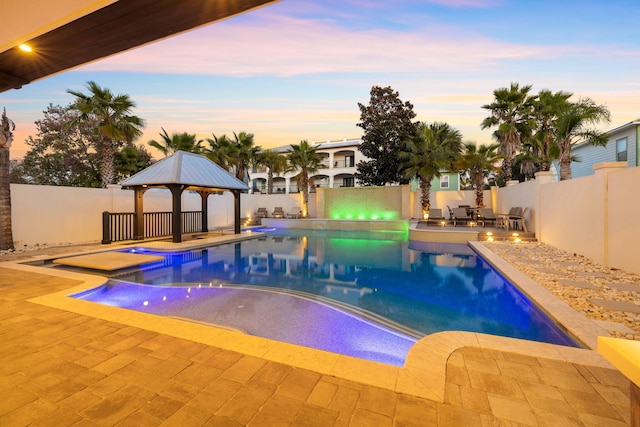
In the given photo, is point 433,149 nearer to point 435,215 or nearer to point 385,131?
point 435,215

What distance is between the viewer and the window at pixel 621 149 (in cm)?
1711

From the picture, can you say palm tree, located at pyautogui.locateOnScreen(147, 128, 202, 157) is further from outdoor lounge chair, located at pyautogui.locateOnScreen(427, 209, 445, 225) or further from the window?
the window

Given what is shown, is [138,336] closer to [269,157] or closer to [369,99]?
[269,157]

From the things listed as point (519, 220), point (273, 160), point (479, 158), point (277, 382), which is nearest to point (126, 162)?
point (273, 160)

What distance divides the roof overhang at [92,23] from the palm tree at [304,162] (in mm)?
17258

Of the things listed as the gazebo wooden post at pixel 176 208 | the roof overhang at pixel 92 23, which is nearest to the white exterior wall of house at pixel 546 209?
the gazebo wooden post at pixel 176 208

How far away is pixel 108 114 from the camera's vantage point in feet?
43.7

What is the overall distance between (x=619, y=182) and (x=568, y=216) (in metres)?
2.39

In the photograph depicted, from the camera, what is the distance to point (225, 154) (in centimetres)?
2023

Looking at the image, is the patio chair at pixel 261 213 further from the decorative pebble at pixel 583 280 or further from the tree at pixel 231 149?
the decorative pebble at pixel 583 280

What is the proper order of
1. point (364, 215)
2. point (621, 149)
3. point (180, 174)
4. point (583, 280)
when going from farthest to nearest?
point (364, 215) → point (621, 149) → point (180, 174) → point (583, 280)

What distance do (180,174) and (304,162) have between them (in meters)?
10.6

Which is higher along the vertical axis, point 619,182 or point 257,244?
point 619,182

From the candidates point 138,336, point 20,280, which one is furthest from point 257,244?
point 138,336
